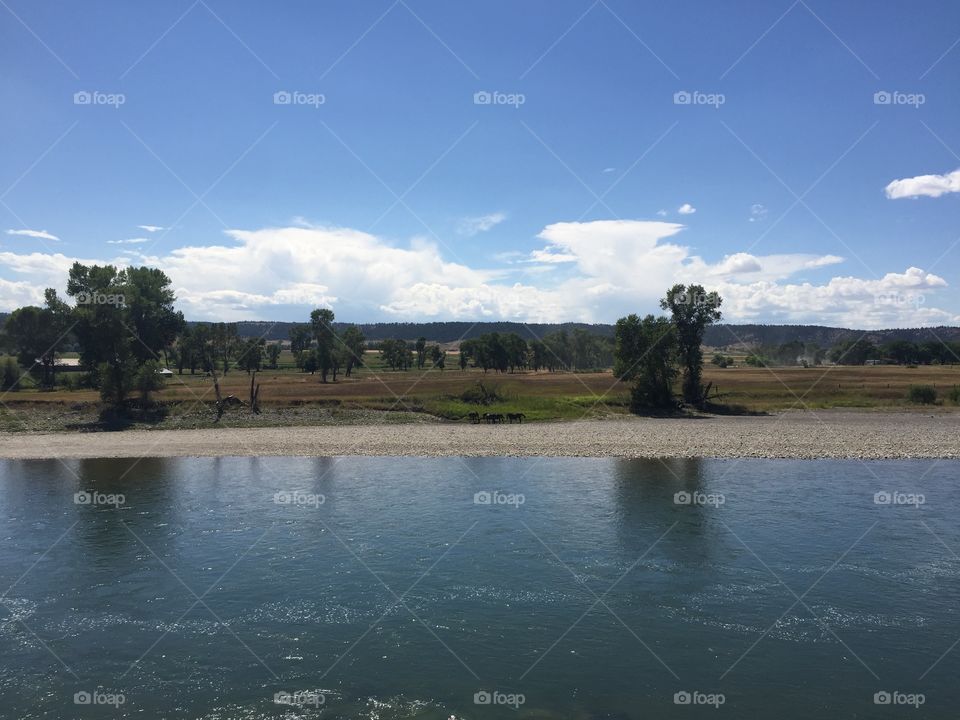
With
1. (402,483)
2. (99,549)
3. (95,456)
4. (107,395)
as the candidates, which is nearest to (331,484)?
(402,483)

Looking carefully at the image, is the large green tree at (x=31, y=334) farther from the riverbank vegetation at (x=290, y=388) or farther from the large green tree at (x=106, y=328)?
the large green tree at (x=106, y=328)

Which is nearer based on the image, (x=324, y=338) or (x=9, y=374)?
(x=9, y=374)

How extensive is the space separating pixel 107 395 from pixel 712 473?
2371 inches

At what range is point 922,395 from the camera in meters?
79.8

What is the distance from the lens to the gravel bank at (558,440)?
50156mm

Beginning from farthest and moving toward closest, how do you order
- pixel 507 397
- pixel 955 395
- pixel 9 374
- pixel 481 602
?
pixel 9 374, pixel 955 395, pixel 507 397, pixel 481 602

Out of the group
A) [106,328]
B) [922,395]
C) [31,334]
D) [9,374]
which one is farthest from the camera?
[31,334]

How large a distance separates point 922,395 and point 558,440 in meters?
53.3

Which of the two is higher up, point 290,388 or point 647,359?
point 647,359

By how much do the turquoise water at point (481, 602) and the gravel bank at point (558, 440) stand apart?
13.4m

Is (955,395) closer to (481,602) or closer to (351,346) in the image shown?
(481,602)

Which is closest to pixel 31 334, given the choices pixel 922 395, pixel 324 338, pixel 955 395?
pixel 324 338

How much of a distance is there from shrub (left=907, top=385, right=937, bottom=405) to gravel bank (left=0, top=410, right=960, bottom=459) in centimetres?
1256

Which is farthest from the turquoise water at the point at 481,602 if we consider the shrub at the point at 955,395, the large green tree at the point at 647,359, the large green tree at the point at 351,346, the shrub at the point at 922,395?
the large green tree at the point at 351,346
